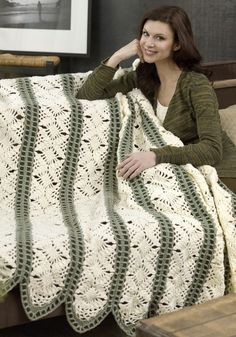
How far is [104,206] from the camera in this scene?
320 cm

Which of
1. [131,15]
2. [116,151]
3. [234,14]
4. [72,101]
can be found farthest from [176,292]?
[131,15]

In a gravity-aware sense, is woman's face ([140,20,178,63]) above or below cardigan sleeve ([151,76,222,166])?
above

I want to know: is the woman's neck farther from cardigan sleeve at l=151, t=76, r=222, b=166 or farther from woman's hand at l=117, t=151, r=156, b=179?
woman's hand at l=117, t=151, r=156, b=179

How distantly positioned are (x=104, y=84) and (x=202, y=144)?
1.76 feet

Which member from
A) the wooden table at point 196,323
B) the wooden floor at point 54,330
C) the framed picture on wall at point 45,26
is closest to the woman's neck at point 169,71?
→ the wooden floor at point 54,330

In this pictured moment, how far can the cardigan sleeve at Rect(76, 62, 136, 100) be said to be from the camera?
11.6 ft

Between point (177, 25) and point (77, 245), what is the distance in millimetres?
1091

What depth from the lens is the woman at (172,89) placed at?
3.27 m

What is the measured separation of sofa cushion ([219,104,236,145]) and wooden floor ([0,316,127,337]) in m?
1.01

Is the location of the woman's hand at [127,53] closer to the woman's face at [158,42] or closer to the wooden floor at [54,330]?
the woman's face at [158,42]

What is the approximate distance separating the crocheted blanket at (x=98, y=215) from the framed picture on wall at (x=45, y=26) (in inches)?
67.3

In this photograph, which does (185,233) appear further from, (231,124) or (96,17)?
(96,17)

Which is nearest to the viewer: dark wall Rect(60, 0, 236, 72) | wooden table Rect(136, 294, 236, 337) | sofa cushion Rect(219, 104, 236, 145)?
wooden table Rect(136, 294, 236, 337)

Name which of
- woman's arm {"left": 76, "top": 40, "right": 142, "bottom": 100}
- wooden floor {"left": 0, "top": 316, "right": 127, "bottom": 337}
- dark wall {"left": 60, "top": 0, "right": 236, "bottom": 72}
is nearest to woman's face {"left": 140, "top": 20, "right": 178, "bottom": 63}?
woman's arm {"left": 76, "top": 40, "right": 142, "bottom": 100}
